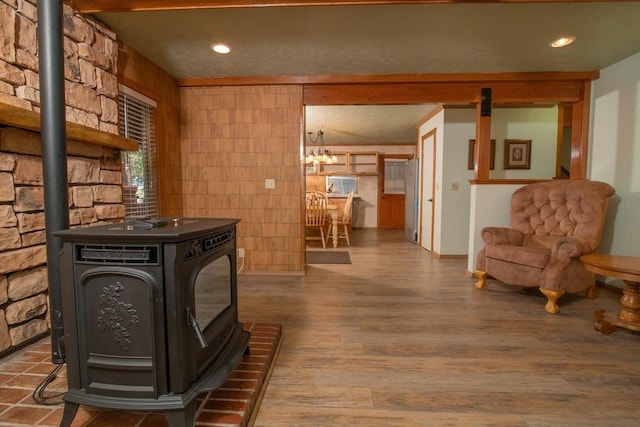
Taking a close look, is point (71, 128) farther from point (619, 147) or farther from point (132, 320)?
point (619, 147)

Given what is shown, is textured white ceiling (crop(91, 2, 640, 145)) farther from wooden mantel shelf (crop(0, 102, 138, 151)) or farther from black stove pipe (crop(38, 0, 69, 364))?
black stove pipe (crop(38, 0, 69, 364))

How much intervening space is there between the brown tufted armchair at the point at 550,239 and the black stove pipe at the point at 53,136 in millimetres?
3092

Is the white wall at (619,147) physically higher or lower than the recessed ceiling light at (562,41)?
lower

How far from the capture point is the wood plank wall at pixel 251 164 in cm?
339

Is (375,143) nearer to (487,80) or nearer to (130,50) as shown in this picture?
(487,80)

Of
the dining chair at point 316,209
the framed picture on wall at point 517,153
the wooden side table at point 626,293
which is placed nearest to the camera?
the wooden side table at point 626,293

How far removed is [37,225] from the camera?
5.48 feet

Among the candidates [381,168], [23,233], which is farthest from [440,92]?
[381,168]

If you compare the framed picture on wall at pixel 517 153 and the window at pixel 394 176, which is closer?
the framed picture on wall at pixel 517 153

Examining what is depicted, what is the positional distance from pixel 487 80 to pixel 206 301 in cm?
346

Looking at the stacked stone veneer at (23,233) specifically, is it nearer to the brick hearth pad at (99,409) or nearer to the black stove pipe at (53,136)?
the brick hearth pad at (99,409)

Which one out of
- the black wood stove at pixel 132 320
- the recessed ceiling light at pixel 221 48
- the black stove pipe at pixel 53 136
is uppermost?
the recessed ceiling light at pixel 221 48

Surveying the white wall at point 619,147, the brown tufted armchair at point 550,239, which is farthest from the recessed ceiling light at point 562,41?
the brown tufted armchair at point 550,239

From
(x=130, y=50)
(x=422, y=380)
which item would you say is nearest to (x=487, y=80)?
(x=422, y=380)
